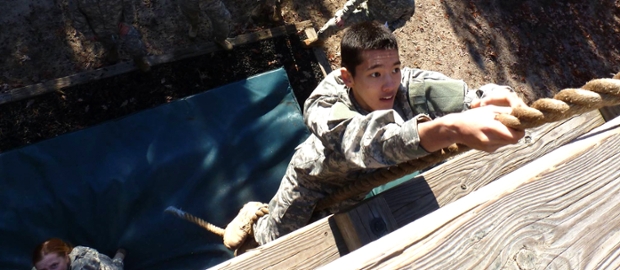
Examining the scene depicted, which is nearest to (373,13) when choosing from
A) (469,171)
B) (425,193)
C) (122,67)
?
(122,67)

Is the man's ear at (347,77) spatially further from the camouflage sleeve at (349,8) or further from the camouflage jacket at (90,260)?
the camouflage sleeve at (349,8)

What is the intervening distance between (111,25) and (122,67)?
0.36 m

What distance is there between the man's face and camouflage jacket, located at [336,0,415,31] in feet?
7.65

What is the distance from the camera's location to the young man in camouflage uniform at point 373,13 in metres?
4.41

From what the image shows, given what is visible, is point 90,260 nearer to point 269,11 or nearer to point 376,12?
point 269,11

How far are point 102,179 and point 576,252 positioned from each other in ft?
10.5

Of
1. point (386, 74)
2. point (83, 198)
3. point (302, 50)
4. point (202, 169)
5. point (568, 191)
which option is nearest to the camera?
point (568, 191)

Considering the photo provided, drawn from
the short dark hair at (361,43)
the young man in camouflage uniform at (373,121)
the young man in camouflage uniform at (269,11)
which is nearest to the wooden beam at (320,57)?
the young man in camouflage uniform at (269,11)

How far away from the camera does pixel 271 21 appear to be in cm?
493

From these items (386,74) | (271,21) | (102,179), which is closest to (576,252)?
(386,74)

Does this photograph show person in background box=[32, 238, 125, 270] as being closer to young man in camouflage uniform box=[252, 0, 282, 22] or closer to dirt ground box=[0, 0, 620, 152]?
dirt ground box=[0, 0, 620, 152]

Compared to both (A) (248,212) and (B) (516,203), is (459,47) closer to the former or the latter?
(A) (248,212)

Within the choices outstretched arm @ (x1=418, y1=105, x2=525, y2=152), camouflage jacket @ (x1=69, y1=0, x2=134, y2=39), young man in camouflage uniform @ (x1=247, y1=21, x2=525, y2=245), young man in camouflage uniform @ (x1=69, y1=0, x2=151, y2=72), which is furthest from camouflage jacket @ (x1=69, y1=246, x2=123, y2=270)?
outstretched arm @ (x1=418, y1=105, x2=525, y2=152)

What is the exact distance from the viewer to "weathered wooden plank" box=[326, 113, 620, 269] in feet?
3.59
